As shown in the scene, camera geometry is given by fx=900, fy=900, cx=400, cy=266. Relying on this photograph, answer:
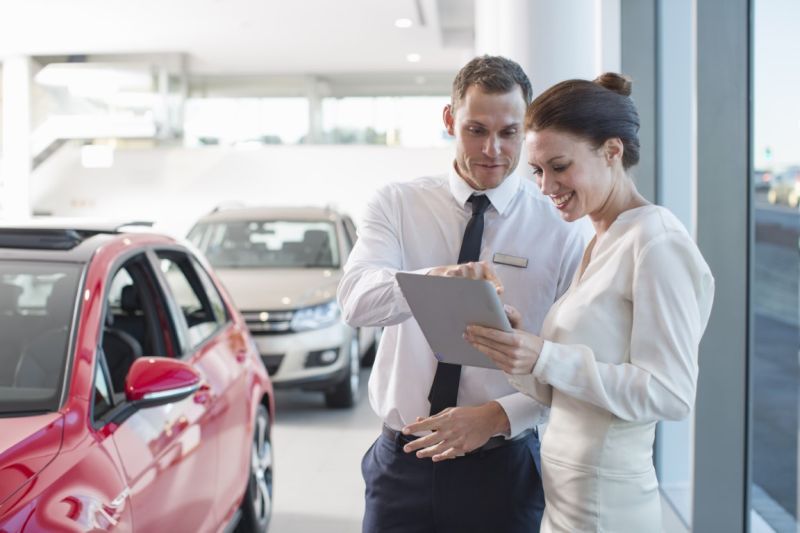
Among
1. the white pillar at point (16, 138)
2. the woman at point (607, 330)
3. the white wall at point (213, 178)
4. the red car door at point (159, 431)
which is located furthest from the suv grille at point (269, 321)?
the white pillar at point (16, 138)

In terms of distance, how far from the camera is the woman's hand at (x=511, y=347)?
1.69m

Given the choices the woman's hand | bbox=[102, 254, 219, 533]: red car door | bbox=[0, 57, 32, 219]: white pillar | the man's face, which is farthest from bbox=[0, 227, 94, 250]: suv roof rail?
bbox=[0, 57, 32, 219]: white pillar

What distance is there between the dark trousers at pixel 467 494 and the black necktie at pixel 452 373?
140mm

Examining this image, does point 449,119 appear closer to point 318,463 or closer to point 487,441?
point 487,441

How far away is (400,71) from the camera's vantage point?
1870cm

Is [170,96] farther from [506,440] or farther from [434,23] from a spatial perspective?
[506,440]

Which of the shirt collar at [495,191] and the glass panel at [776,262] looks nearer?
the shirt collar at [495,191]

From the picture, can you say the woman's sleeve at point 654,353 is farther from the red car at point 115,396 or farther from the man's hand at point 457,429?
the red car at point 115,396

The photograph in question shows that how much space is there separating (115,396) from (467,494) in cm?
127

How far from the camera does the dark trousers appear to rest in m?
2.14

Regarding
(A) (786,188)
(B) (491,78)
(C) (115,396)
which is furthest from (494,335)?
(A) (786,188)

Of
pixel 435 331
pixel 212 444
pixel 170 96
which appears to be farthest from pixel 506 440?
pixel 170 96

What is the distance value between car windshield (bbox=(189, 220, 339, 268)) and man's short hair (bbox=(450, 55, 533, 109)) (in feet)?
18.3

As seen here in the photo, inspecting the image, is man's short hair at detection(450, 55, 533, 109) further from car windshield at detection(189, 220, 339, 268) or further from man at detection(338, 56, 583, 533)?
car windshield at detection(189, 220, 339, 268)
